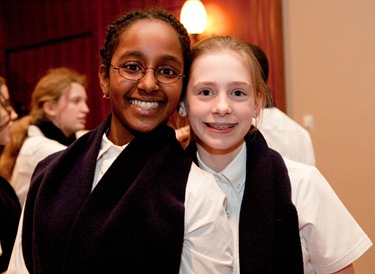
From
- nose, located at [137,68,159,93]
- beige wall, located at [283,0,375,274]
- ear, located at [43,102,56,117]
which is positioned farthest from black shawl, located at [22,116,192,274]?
beige wall, located at [283,0,375,274]

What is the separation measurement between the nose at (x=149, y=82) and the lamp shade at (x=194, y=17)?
2.30 metres

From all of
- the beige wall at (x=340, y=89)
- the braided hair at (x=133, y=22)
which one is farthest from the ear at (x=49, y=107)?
Result: the braided hair at (x=133, y=22)

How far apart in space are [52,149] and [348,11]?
2010 millimetres

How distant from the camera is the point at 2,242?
1.80 m

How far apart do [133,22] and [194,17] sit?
2.27 meters

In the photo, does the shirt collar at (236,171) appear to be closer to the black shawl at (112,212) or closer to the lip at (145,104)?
the black shawl at (112,212)

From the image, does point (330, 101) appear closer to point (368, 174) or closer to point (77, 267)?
point (368, 174)

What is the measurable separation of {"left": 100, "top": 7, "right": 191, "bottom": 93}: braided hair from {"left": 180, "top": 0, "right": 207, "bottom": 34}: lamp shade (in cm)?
214

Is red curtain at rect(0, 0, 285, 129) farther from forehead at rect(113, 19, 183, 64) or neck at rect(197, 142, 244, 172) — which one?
forehead at rect(113, 19, 183, 64)

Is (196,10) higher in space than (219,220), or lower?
higher

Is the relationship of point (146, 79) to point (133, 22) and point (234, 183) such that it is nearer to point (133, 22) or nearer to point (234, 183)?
point (133, 22)

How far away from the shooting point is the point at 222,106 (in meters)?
1.20

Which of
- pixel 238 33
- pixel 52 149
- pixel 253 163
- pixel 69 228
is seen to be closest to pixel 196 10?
pixel 238 33

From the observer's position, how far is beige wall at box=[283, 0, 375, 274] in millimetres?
2930
